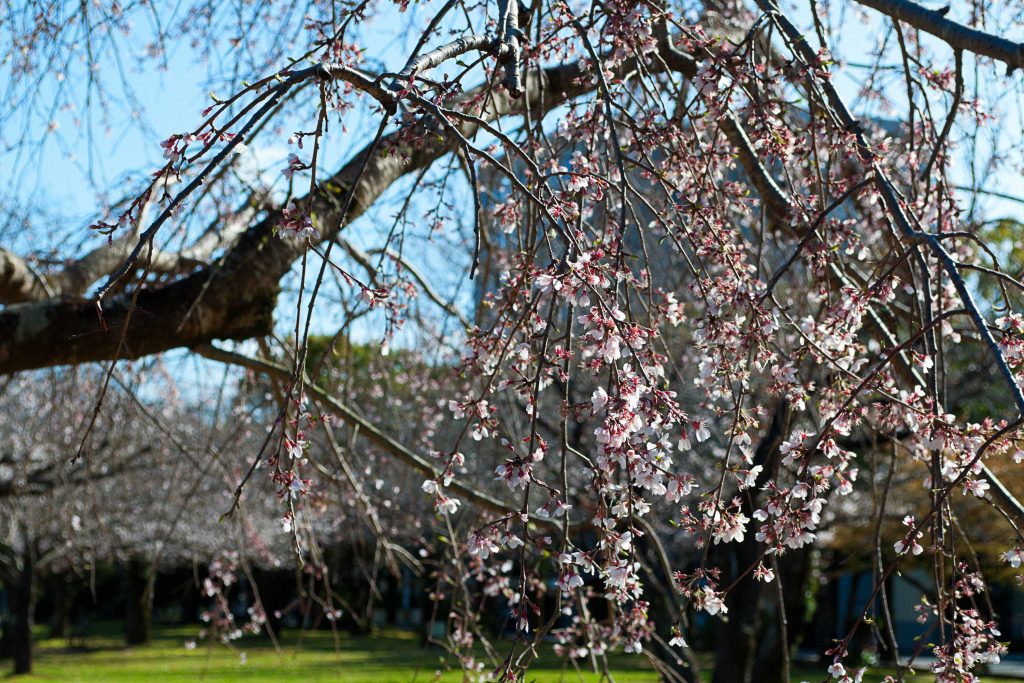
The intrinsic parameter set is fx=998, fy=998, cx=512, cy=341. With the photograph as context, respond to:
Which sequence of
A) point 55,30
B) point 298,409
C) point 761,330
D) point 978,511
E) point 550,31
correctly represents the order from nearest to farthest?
point 298,409 < point 761,330 < point 550,31 < point 55,30 < point 978,511

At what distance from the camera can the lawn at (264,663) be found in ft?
44.8

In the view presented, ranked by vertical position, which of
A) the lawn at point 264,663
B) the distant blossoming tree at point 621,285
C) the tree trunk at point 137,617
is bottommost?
the lawn at point 264,663

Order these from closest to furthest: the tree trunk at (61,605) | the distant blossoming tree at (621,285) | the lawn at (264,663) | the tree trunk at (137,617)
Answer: the distant blossoming tree at (621,285)
the lawn at (264,663)
the tree trunk at (137,617)
the tree trunk at (61,605)

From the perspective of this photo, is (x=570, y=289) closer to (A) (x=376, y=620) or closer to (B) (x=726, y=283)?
(B) (x=726, y=283)

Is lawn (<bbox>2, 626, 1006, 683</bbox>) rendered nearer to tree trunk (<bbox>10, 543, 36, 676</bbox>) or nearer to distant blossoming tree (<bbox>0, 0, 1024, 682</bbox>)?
tree trunk (<bbox>10, 543, 36, 676</bbox>)

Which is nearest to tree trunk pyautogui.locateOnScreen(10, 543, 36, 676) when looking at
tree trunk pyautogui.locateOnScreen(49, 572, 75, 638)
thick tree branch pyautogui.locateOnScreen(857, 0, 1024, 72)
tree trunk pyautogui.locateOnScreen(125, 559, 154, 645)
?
tree trunk pyautogui.locateOnScreen(125, 559, 154, 645)

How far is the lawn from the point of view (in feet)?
44.8

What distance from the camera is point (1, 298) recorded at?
330cm

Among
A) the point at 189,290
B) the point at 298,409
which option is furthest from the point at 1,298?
the point at 298,409

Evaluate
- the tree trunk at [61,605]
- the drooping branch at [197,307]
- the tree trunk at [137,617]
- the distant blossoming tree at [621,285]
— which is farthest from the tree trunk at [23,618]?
the drooping branch at [197,307]

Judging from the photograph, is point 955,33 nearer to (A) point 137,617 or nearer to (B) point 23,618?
(B) point 23,618

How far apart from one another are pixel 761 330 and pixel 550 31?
921 millimetres

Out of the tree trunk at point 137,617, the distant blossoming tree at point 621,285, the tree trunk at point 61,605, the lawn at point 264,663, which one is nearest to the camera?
the distant blossoming tree at point 621,285

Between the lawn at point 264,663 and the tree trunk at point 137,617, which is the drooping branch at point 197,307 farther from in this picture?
the tree trunk at point 137,617
